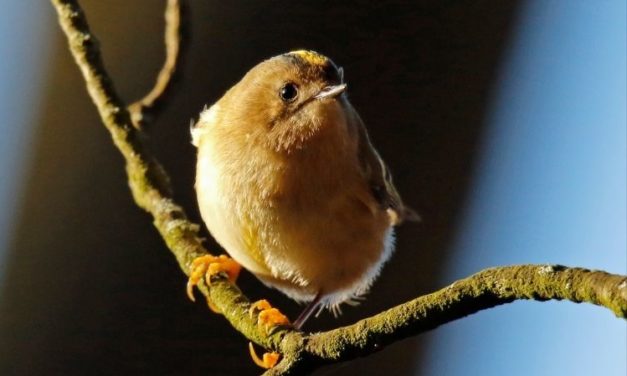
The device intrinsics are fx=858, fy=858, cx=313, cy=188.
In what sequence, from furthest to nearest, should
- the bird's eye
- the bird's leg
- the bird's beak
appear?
the bird's leg
the bird's eye
the bird's beak

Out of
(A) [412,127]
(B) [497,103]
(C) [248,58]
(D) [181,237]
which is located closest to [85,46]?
(D) [181,237]

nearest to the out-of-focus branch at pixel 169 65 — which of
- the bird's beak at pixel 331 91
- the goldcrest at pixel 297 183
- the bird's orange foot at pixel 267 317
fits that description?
the goldcrest at pixel 297 183

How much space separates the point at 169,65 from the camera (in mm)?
1426

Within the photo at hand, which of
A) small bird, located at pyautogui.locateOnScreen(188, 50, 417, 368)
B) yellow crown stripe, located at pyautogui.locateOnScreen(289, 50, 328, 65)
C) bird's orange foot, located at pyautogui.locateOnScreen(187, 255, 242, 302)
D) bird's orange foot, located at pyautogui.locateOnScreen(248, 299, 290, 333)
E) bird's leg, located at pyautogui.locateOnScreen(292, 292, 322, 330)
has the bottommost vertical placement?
bird's orange foot, located at pyautogui.locateOnScreen(248, 299, 290, 333)

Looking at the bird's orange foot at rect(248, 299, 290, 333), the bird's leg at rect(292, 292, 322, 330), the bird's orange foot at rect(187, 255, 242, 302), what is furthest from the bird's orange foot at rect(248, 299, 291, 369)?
the bird's leg at rect(292, 292, 322, 330)

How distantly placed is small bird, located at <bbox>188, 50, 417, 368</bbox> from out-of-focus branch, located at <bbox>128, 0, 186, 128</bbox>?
124 mm

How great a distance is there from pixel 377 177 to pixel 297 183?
0.85ft

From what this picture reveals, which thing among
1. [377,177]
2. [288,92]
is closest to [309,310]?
[377,177]

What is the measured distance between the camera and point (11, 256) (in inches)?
77.6

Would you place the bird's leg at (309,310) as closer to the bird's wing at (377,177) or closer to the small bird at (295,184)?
the small bird at (295,184)

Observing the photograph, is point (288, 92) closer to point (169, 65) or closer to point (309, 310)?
point (169, 65)

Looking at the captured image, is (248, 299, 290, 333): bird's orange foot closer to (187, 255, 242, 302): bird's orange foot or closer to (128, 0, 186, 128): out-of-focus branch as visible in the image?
(187, 255, 242, 302): bird's orange foot

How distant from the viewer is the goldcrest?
1.36m

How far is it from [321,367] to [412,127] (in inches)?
40.4
